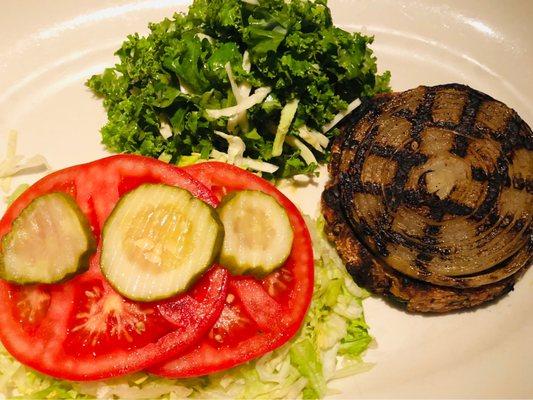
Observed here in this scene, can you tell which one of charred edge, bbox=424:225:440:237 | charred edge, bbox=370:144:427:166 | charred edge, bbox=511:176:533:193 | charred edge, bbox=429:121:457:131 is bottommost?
charred edge, bbox=424:225:440:237

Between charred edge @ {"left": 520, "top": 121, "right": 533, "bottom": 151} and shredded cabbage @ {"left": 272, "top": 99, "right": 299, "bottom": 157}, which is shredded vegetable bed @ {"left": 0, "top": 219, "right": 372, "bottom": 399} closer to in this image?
shredded cabbage @ {"left": 272, "top": 99, "right": 299, "bottom": 157}

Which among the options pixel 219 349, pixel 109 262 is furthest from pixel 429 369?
pixel 109 262

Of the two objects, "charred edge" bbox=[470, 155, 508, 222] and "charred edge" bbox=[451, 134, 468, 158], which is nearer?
"charred edge" bbox=[470, 155, 508, 222]

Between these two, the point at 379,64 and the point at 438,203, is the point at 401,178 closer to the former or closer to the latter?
the point at 438,203

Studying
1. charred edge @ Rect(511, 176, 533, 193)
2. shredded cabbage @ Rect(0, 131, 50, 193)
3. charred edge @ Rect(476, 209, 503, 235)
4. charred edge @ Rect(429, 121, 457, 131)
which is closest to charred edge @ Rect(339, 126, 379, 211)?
charred edge @ Rect(429, 121, 457, 131)

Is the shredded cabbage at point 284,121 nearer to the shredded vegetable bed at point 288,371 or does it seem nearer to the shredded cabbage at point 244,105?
the shredded cabbage at point 244,105

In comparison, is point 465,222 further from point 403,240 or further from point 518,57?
point 518,57

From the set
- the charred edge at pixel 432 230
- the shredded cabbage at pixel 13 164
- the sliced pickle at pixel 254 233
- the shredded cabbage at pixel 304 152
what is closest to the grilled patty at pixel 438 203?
the charred edge at pixel 432 230
